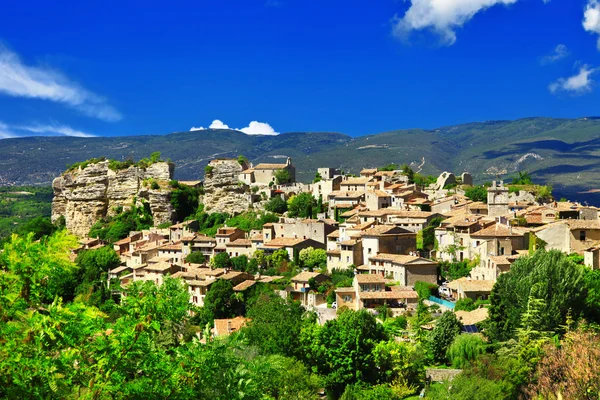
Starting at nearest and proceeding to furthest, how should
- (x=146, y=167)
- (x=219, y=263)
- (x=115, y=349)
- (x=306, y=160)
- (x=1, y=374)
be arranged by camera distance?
(x=1, y=374), (x=115, y=349), (x=219, y=263), (x=146, y=167), (x=306, y=160)

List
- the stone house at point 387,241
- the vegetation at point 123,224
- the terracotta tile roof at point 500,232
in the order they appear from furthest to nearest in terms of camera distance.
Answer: the vegetation at point 123,224 < the stone house at point 387,241 < the terracotta tile roof at point 500,232

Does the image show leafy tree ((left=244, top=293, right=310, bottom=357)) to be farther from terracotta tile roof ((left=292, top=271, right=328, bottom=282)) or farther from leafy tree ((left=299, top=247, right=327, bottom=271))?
leafy tree ((left=299, top=247, right=327, bottom=271))

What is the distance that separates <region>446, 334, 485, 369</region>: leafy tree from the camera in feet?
89.2

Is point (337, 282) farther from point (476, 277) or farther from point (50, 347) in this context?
point (50, 347)

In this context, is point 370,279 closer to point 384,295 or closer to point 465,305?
point 384,295

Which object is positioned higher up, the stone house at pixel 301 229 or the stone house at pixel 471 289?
the stone house at pixel 301 229

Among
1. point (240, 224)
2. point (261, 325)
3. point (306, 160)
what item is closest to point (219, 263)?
point (240, 224)

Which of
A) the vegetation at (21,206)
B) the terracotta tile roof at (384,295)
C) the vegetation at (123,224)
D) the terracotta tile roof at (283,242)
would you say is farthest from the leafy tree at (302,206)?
the vegetation at (21,206)

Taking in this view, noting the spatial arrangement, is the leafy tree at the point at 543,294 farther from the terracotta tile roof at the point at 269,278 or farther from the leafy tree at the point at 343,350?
the terracotta tile roof at the point at 269,278

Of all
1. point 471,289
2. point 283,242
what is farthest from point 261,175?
point 471,289

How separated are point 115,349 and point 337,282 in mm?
30936

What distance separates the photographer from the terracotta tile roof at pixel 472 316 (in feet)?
101

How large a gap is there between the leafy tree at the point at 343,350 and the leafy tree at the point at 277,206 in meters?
30.6

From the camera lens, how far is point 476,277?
37500 mm
